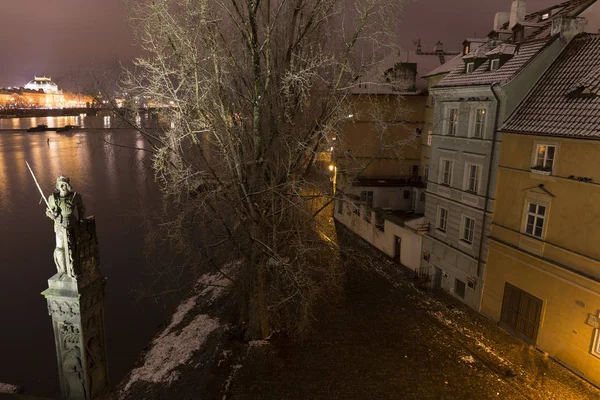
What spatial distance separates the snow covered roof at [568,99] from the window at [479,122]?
4.90ft

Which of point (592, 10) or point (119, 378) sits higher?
point (592, 10)

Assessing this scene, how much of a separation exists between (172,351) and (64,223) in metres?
11.6

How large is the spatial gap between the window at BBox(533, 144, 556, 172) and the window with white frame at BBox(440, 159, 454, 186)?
512 centimetres

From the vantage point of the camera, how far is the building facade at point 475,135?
1723 cm

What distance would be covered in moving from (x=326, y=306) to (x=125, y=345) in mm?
10590

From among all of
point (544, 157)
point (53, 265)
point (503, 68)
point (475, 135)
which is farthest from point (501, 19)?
point (53, 265)

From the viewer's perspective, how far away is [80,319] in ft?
31.3

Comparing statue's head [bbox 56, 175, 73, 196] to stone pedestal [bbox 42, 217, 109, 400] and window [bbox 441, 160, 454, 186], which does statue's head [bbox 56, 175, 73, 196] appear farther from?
window [bbox 441, 160, 454, 186]

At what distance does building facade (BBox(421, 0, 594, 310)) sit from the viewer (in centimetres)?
1723

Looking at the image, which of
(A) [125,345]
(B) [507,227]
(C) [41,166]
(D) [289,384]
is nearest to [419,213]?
(B) [507,227]

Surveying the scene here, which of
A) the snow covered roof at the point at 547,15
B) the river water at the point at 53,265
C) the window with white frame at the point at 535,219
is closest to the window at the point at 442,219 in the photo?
the window with white frame at the point at 535,219

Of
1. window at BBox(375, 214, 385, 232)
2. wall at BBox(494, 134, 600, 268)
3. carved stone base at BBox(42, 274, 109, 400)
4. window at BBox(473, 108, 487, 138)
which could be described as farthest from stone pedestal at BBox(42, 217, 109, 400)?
window at BBox(375, 214, 385, 232)

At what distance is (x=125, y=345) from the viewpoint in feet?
69.0

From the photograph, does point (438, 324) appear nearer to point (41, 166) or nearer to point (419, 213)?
point (419, 213)
